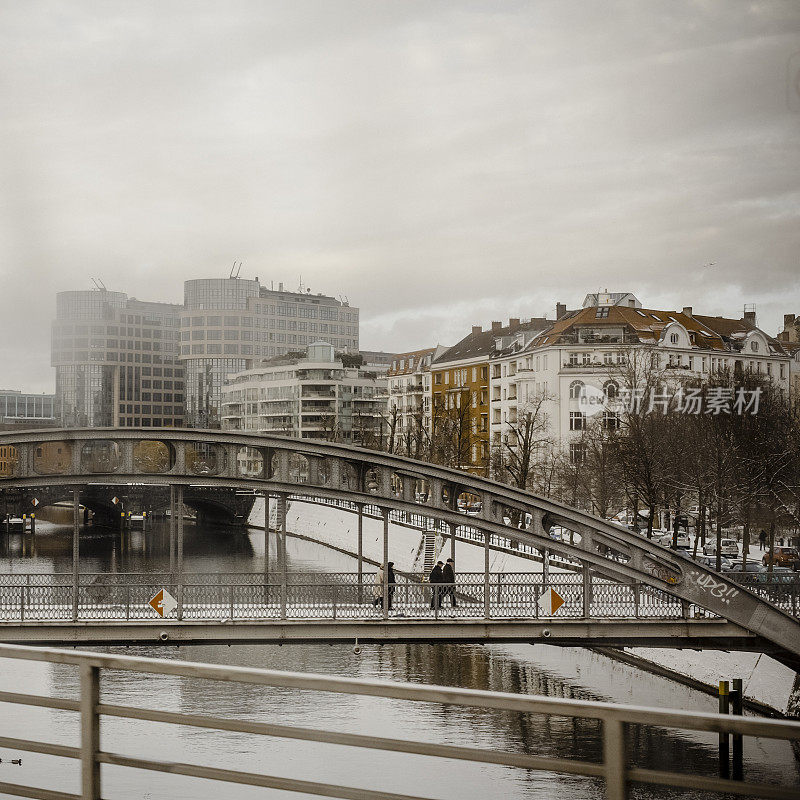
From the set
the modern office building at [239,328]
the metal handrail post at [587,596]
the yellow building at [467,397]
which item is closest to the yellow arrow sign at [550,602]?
the metal handrail post at [587,596]

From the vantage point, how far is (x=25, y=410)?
3052 cm

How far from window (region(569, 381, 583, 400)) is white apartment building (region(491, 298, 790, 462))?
0.03 metres

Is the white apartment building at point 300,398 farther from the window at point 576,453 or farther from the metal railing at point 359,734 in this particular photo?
the metal railing at point 359,734

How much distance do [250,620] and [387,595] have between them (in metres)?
2.04

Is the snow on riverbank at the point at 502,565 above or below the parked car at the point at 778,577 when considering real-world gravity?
below

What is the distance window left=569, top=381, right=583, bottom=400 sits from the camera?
77.5ft

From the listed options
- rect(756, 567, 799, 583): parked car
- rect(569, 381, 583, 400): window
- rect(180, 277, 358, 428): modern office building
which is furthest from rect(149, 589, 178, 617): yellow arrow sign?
rect(180, 277, 358, 428): modern office building

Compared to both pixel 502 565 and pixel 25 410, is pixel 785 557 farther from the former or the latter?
pixel 25 410

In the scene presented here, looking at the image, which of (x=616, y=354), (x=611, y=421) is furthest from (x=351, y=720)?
(x=616, y=354)

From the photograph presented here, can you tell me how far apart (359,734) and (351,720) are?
6.80 feet

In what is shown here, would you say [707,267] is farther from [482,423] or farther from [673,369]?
[482,423]

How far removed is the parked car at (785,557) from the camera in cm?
1919

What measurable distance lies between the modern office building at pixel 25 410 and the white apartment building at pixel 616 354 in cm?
1334

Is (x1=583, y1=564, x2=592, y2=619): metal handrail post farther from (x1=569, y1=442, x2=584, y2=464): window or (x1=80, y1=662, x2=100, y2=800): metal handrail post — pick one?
(x1=80, y1=662, x2=100, y2=800): metal handrail post
